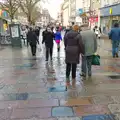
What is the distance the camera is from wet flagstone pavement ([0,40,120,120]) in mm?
4789

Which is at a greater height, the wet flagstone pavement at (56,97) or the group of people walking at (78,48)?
the group of people walking at (78,48)

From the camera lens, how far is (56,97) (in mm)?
5859

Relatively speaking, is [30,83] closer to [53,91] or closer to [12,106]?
[53,91]

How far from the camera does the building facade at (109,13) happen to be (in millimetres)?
31438

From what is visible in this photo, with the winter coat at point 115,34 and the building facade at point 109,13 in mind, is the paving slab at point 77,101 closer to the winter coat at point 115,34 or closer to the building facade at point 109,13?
the winter coat at point 115,34

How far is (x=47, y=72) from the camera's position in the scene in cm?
905

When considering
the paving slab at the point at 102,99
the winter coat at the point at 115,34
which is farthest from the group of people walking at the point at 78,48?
the winter coat at the point at 115,34

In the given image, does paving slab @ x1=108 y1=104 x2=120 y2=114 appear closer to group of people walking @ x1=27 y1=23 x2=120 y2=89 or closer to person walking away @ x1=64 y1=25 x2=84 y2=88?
group of people walking @ x1=27 y1=23 x2=120 y2=89

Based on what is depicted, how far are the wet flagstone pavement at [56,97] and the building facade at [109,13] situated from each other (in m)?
23.9

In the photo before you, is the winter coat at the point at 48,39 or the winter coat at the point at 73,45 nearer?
the winter coat at the point at 73,45

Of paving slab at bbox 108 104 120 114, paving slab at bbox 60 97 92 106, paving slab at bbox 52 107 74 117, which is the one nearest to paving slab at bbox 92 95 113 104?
paving slab at bbox 60 97 92 106

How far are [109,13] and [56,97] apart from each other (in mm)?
29717

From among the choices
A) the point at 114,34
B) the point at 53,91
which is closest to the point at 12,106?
the point at 53,91

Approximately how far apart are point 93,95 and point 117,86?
44.3 inches
